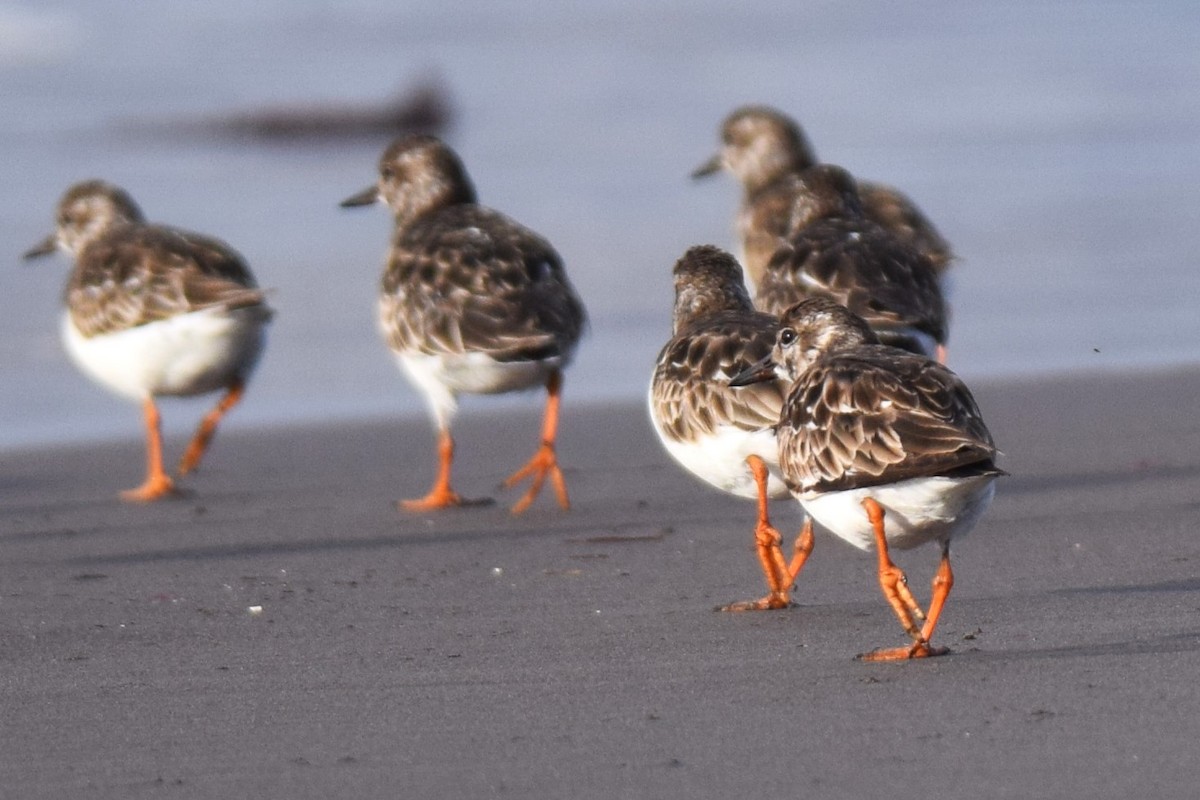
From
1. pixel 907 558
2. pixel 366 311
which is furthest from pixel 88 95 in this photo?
pixel 907 558

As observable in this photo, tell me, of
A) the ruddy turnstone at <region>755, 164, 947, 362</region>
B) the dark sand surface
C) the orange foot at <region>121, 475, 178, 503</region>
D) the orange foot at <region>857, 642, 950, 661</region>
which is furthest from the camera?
the orange foot at <region>121, 475, 178, 503</region>

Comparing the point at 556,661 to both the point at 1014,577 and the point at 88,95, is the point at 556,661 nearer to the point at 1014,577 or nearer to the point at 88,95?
the point at 1014,577

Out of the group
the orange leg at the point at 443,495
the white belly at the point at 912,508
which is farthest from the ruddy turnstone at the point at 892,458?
the orange leg at the point at 443,495

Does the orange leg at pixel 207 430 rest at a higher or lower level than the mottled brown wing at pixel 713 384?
lower

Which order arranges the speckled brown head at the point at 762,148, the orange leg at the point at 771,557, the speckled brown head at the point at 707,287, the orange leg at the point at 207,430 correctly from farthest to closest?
the speckled brown head at the point at 762,148 < the orange leg at the point at 207,430 < the speckled brown head at the point at 707,287 < the orange leg at the point at 771,557

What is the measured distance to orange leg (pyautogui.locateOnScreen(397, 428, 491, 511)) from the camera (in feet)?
22.9

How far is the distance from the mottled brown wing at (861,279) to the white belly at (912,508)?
2018mm

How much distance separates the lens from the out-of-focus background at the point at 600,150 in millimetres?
9914

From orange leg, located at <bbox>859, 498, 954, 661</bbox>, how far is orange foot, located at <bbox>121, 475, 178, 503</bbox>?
3440mm

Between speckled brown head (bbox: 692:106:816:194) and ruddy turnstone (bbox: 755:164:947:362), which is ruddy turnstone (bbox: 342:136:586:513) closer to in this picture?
ruddy turnstone (bbox: 755:164:947:362)

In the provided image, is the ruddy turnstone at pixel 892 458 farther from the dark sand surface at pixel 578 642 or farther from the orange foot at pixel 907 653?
the dark sand surface at pixel 578 642

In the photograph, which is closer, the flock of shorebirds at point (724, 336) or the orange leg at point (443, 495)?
the flock of shorebirds at point (724, 336)

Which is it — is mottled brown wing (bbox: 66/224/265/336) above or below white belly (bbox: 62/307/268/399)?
above

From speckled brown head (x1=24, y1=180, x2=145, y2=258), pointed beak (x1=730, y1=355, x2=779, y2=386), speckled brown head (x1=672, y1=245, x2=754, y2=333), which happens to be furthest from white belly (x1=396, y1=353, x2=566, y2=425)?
speckled brown head (x1=24, y1=180, x2=145, y2=258)
